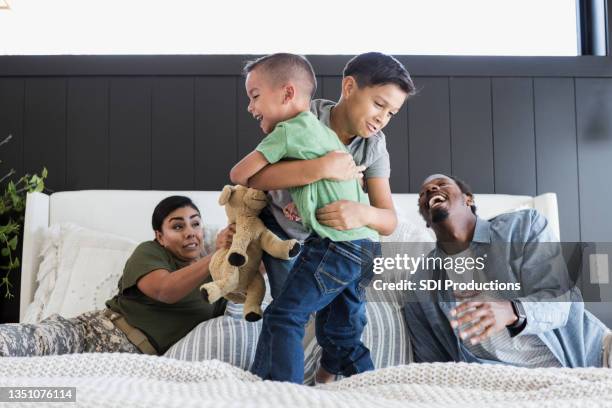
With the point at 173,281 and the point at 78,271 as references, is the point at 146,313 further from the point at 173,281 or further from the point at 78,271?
the point at 78,271

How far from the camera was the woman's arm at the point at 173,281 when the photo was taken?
59.7 inches

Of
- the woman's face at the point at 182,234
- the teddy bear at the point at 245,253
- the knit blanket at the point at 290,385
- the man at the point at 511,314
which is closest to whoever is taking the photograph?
the knit blanket at the point at 290,385

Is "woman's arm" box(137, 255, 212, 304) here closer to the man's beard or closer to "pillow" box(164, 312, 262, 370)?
"pillow" box(164, 312, 262, 370)

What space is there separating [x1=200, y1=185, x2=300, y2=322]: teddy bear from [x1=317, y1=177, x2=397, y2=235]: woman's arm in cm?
8

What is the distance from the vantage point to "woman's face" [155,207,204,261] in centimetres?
175

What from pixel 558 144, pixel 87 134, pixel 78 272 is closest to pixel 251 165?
pixel 78 272

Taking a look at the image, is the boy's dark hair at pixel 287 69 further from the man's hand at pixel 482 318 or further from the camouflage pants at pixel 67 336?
the camouflage pants at pixel 67 336

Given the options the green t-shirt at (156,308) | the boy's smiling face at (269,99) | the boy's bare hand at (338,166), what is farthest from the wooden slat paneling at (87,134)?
the boy's bare hand at (338,166)

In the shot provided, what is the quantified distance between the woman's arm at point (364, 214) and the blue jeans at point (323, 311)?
3cm

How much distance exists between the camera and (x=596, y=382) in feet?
2.59

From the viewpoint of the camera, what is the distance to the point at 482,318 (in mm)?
1312
